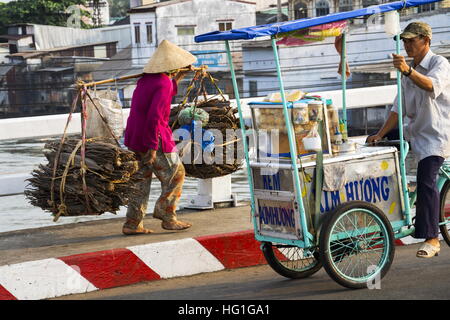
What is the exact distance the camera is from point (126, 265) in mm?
5914

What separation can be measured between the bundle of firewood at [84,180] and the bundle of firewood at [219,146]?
92 cm

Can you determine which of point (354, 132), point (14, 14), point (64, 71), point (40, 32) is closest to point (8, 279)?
point (354, 132)

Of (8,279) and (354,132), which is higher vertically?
(8,279)

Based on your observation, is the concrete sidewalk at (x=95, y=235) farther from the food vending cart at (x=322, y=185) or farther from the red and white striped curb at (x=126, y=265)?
the food vending cart at (x=322, y=185)

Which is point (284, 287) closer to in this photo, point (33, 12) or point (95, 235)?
point (95, 235)

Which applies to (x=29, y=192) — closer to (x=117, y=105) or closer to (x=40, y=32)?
(x=117, y=105)

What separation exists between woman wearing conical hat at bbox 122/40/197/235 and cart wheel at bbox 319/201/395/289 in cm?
165

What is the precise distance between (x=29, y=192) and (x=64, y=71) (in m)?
49.9

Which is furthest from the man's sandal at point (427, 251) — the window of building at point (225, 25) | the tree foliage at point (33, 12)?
the tree foliage at point (33, 12)

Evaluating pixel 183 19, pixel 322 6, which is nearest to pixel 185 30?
pixel 183 19

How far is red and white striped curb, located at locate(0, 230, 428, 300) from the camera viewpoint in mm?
5547

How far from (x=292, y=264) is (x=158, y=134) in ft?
4.67

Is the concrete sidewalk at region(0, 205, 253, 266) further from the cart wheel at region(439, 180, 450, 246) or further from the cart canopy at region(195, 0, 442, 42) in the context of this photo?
the cart canopy at region(195, 0, 442, 42)
